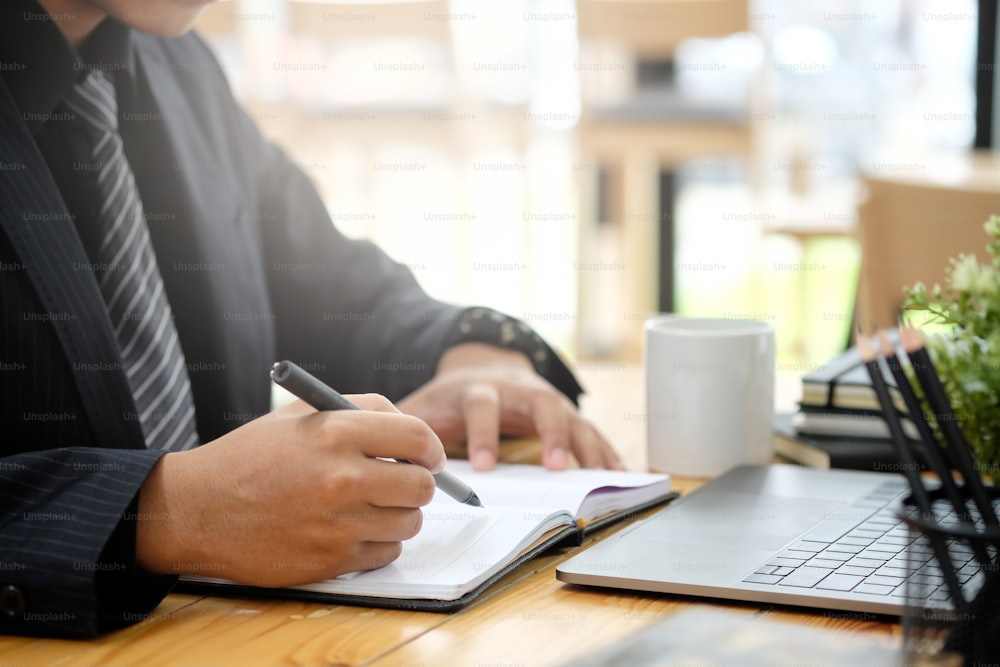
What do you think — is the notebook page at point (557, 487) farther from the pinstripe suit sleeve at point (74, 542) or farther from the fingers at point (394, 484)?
the pinstripe suit sleeve at point (74, 542)

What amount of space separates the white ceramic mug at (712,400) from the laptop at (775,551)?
98mm

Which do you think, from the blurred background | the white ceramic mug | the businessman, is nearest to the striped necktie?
the businessman

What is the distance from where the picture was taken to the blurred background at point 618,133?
11.4 ft

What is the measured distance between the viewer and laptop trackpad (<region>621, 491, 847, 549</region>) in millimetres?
748

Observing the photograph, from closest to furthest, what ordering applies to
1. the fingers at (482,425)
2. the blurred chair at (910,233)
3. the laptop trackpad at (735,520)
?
1. the laptop trackpad at (735,520)
2. the fingers at (482,425)
3. the blurred chair at (910,233)

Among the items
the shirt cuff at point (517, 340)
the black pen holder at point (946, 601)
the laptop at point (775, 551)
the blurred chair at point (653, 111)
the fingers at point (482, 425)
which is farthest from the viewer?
the blurred chair at point (653, 111)

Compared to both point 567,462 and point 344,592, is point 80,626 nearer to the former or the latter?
point 344,592

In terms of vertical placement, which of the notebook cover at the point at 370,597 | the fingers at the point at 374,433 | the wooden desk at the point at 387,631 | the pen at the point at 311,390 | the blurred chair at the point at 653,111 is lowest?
the wooden desk at the point at 387,631

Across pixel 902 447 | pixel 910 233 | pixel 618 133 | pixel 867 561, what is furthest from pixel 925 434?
pixel 618 133

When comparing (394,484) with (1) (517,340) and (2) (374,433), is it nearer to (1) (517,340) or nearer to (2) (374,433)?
(2) (374,433)

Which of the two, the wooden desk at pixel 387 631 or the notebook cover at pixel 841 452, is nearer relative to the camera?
the wooden desk at pixel 387 631

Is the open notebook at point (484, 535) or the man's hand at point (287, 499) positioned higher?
the man's hand at point (287, 499)

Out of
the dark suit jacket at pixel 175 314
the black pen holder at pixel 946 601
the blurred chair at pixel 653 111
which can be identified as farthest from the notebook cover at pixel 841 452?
the blurred chair at pixel 653 111

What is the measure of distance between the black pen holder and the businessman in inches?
11.4
